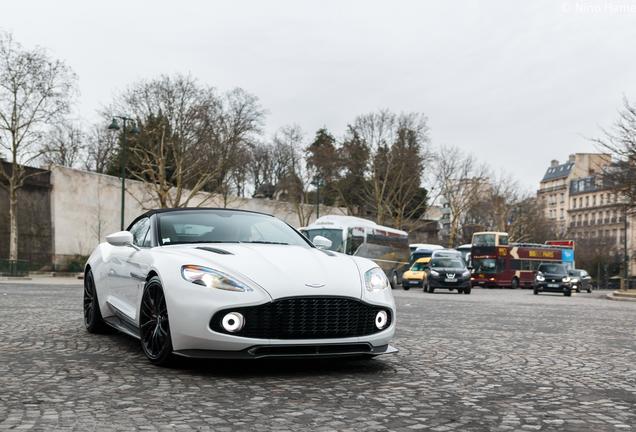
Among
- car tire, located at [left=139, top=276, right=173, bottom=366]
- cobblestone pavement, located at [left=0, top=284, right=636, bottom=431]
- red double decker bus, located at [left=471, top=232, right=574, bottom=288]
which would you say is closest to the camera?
cobblestone pavement, located at [left=0, top=284, right=636, bottom=431]

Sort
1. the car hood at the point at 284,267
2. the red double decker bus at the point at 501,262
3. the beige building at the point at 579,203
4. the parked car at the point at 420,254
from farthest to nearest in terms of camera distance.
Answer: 1. the beige building at the point at 579,203
2. the parked car at the point at 420,254
3. the red double decker bus at the point at 501,262
4. the car hood at the point at 284,267

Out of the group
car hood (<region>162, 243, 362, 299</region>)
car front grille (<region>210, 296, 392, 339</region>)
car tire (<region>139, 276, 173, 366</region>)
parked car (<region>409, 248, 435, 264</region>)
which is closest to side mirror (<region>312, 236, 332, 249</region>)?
car hood (<region>162, 243, 362, 299</region>)

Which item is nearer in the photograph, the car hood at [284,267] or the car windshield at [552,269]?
the car hood at [284,267]

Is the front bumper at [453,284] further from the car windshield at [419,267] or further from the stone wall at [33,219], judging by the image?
the stone wall at [33,219]

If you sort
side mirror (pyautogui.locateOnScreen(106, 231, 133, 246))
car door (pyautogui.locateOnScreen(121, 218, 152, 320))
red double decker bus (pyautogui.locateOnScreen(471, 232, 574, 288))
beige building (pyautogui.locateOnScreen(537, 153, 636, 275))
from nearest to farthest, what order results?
car door (pyautogui.locateOnScreen(121, 218, 152, 320)) < side mirror (pyautogui.locateOnScreen(106, 231, 133, 246)) < red double decker bus (pyautogui.locateOnScreen(471, 232, 574, 288)) < beige building (pyautogui.locateOnScreen(537, 153, 636, 275))

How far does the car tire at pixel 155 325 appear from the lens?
6.31 metres

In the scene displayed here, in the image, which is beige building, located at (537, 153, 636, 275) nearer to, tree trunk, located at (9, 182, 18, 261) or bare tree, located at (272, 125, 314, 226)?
bare tree, located at (272, 125, 314, 226)

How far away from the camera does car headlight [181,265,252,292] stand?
5969 mm

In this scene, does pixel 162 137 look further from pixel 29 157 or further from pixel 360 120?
pixel 360 120

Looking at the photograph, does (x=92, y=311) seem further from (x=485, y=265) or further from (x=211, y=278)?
(x=485, y=265)

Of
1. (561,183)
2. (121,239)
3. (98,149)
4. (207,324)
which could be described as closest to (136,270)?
(121,239)

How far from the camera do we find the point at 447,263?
119 feet

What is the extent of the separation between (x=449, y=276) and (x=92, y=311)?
27082 mm

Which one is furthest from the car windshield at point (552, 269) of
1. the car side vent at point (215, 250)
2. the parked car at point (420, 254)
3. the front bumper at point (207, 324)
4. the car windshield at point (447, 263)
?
the front bumper at point (207, 324)
